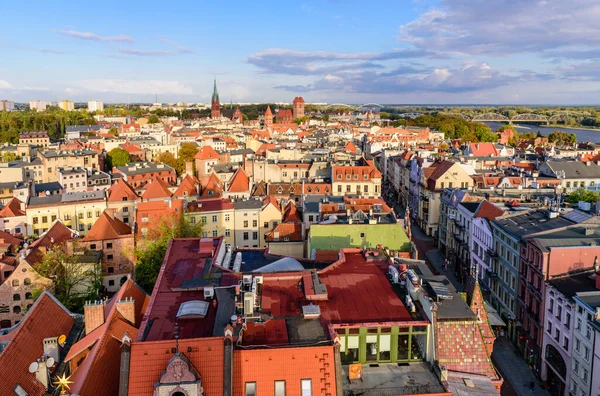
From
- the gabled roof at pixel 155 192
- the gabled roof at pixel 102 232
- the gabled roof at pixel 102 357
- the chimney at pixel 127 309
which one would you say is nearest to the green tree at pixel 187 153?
the gabled roof at pixel 155 192

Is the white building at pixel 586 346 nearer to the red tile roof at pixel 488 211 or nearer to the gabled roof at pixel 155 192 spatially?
the red tile roof at pixel 488 211

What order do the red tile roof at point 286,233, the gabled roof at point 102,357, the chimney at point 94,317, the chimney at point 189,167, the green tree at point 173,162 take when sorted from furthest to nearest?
1. the green tree at point 173,162
2. the chimney at point 189,167
3. the red tile roof at point 286,233
4. the chimney at point 94,317
5. the gabled roof at point 102,357

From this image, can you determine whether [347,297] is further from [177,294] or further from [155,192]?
[155,192]

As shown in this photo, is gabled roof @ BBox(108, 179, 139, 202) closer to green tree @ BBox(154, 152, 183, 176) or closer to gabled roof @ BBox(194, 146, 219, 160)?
gabled roof @ BBox(194, 146, 219, 160)

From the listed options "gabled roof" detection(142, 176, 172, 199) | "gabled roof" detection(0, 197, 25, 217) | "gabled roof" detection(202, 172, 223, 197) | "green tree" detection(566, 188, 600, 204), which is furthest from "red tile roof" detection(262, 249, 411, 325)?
"gabled roof" detection(0, 197, 25, 217)

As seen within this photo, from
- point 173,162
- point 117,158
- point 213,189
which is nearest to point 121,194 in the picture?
point 213,189

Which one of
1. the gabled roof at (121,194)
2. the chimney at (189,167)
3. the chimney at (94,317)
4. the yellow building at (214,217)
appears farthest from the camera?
the chimney at (189,167)

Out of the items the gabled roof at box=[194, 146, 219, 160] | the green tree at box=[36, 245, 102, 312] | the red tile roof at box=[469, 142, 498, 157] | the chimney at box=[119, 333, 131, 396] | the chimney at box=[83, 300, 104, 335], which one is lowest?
the green tree at box=[36, 245, 102, 312]
